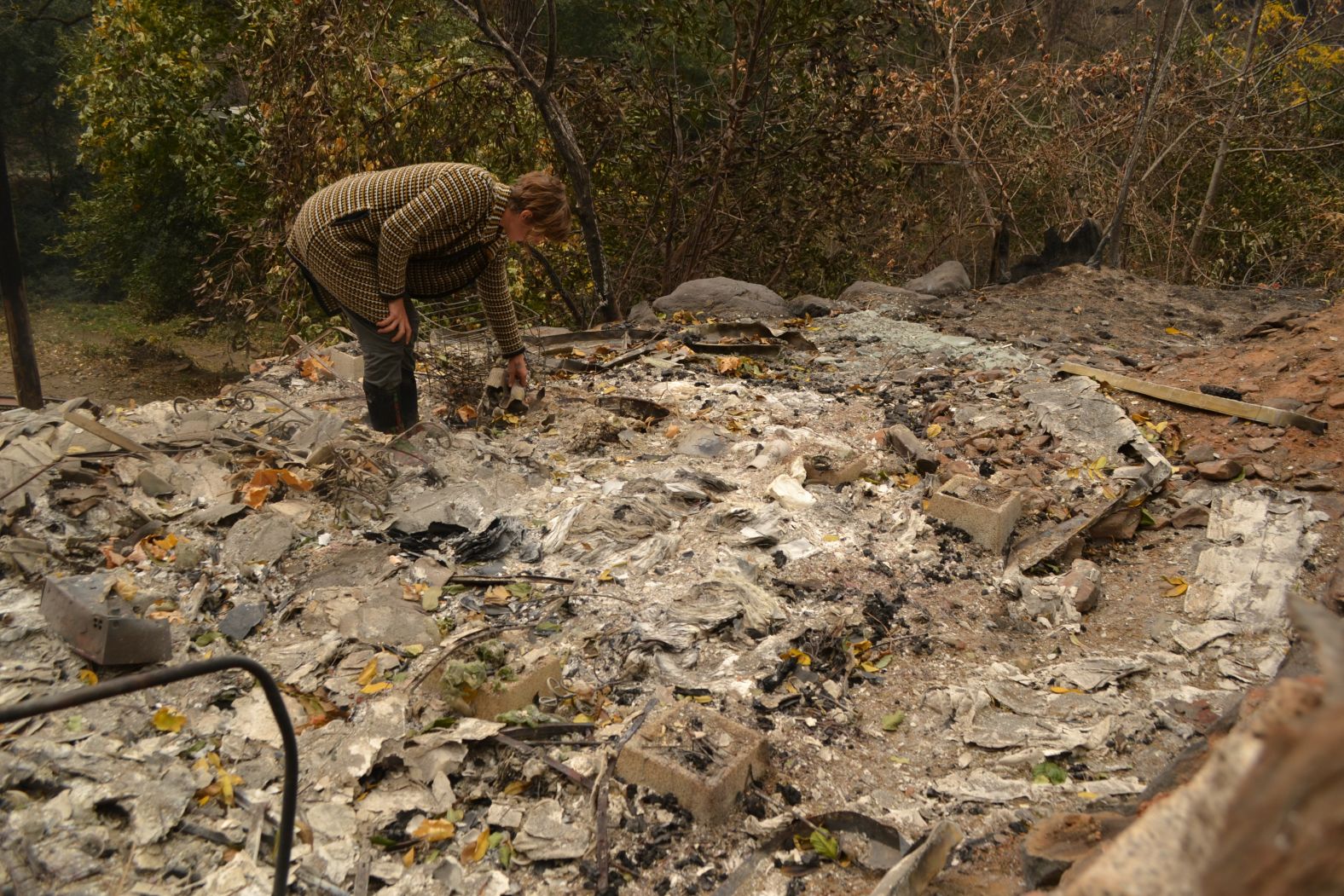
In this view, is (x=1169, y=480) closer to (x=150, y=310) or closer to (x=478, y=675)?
(x=478, y=675)

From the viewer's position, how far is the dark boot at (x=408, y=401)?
165 inches

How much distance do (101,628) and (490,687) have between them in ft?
3.39

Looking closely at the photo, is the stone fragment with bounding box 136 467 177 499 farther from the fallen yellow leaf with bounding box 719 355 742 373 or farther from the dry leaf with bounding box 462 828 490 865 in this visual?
the fallen yellow leaf with bounding box 719 355 742 373

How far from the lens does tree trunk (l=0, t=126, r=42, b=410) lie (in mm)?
4555

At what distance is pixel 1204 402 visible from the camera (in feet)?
15.4

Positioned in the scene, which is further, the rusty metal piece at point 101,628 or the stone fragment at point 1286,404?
the stone fragment at point 1286,404

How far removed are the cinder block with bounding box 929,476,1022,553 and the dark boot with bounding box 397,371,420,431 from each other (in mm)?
2252

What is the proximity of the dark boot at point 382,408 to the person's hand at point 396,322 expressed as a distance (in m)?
0.29

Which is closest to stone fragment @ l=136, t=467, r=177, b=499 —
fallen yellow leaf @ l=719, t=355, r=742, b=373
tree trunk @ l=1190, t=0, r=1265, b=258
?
fallen yellow leaf @ l=719, t=355, r=742, b=373

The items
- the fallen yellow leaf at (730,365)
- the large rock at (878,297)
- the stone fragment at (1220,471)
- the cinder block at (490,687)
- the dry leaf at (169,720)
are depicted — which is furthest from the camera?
the large rock at (878,297)

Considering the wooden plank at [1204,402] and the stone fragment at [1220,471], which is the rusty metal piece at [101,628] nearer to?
the stone fragment at [1220,471]

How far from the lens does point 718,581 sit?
10.8ft

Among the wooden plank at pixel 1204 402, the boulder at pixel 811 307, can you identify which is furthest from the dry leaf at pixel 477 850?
the boulder at pixel 811 307

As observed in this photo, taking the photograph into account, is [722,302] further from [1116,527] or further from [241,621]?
[241,621]
